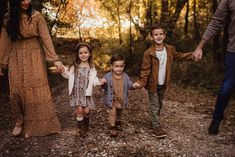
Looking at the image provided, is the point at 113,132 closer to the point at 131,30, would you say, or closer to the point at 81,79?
the point at 81,79

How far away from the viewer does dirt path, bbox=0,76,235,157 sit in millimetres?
5555

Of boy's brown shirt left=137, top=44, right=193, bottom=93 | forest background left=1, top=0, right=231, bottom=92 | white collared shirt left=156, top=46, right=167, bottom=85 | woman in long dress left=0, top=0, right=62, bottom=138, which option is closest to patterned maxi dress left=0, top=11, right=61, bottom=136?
woman in long dress left=0, top=0, right=62, bottom=138

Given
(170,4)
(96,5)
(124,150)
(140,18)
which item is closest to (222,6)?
(124,150)

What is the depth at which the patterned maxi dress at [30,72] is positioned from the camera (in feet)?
19.0

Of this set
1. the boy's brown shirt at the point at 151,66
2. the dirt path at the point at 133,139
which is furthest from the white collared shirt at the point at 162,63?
the dirt path at the point at 133,139

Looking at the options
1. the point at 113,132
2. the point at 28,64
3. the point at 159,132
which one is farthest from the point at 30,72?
the point at 159,132

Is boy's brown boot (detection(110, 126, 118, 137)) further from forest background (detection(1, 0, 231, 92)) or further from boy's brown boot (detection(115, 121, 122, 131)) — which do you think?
forest background (detection(1, 0, 231, 92))

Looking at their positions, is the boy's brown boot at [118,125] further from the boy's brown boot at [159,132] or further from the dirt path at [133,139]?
the boy's brown boot at [159,132]

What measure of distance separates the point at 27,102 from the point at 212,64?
6.58 metres

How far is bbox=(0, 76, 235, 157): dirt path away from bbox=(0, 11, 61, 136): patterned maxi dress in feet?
0.98

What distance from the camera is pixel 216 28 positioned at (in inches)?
241

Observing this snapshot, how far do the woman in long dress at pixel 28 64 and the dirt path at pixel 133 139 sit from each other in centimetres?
28

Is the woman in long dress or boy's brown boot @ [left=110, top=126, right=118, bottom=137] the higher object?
the woman in long dress

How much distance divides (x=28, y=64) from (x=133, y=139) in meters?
1.97
